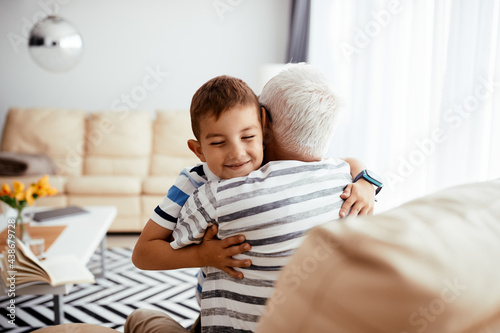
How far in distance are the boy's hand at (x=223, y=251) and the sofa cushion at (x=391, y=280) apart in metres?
0.45

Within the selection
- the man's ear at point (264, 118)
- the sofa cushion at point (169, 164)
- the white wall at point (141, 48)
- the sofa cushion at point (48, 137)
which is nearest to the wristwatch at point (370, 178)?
the man's ear at point (264, 118)

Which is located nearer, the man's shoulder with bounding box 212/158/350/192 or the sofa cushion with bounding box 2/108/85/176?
the man's shoulder with bounding box 212/158/350/192

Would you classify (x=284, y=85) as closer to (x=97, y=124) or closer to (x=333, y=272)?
(x=333, y=272)

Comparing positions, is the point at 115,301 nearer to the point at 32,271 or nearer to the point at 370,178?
the point at 32,271

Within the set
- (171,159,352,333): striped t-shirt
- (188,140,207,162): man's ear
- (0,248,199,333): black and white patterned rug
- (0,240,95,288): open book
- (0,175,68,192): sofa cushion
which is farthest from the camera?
(0,175,68,192): sofa cushion

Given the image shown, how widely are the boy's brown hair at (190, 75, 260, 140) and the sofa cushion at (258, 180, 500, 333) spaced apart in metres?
0.56

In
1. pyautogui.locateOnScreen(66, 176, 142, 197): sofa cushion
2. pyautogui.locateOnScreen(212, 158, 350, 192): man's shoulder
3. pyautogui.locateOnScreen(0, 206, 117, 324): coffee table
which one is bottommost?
pyautogui.locateOnScreen(66, 176, 142, 197): sofa cushion

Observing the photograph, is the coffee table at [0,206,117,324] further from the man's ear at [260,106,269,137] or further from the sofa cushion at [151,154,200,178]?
the sofa cushion at [151,154,200,178]

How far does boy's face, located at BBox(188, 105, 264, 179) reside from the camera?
0.91m

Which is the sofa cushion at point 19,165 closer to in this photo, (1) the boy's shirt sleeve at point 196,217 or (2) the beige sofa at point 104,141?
(2) the beige sofa at point 104,141

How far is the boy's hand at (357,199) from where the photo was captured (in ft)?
2.96

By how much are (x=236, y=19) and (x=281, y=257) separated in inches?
188

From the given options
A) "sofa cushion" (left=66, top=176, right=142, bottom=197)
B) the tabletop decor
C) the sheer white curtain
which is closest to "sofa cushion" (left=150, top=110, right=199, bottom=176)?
"sofa cushion" (left=66, top=176, right=142, bottom=197)

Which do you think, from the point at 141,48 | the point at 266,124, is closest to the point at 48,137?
the point at 141,48
